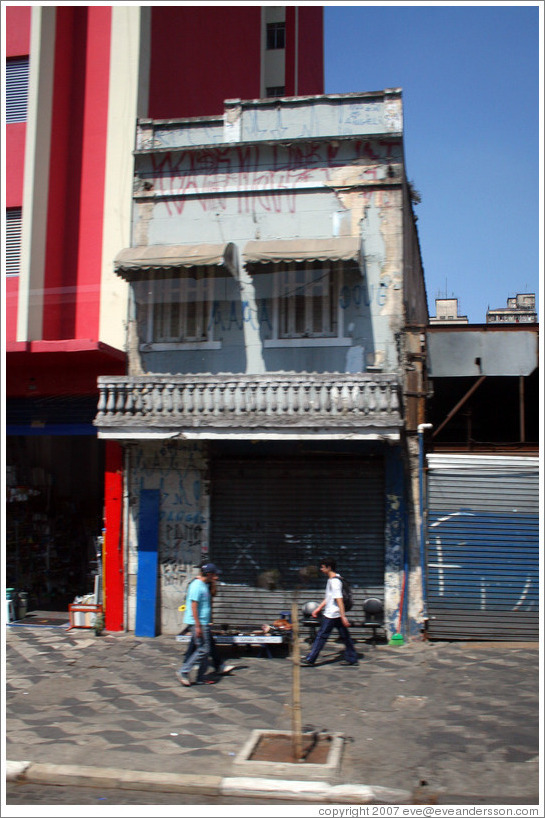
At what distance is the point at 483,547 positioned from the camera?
1191 cm

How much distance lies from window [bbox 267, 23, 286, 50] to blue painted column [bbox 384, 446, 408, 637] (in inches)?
813

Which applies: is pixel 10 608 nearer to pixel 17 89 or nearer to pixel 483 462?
pixel 483 462

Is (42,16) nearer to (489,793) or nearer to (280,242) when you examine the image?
(280,242)

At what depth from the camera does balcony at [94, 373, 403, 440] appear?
37.3ft

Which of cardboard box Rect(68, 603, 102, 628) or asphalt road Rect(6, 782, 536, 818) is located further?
cardboard box Rect(68, 603, 102, 628)

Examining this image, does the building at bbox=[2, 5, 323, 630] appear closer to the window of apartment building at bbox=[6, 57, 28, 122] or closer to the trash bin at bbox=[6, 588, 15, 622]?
the window of apartment building at bbox=[6, 57, 28, 122]

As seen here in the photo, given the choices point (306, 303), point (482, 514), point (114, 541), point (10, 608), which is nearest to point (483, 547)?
point (482, 514)

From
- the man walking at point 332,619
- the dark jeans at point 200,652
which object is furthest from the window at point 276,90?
the dark jeans at point 200,652

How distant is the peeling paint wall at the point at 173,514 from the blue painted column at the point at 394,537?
333cm

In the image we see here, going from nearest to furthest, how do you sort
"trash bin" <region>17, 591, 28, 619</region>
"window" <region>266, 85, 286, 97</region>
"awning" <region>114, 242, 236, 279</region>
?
1. "awning" <region>114, 242, 236, 279</region>
2. "trash bin" <region>17, 591, 28, 619</region>
3. "window" <region>266, 85, 286, 97</region>

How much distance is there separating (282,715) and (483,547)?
533 cm

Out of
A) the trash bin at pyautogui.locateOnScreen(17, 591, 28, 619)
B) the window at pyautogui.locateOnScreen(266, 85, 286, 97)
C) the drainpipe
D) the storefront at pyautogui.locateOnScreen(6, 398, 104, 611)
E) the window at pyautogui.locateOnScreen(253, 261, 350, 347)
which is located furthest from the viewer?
the window at pyautogui.locateOnScreen(266, 85, 286, 97)

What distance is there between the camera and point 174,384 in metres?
12.1

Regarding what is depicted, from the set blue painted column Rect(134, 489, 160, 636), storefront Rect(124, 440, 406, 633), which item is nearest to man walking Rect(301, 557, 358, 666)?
storefront Rect(124, 440, 406, 633)
